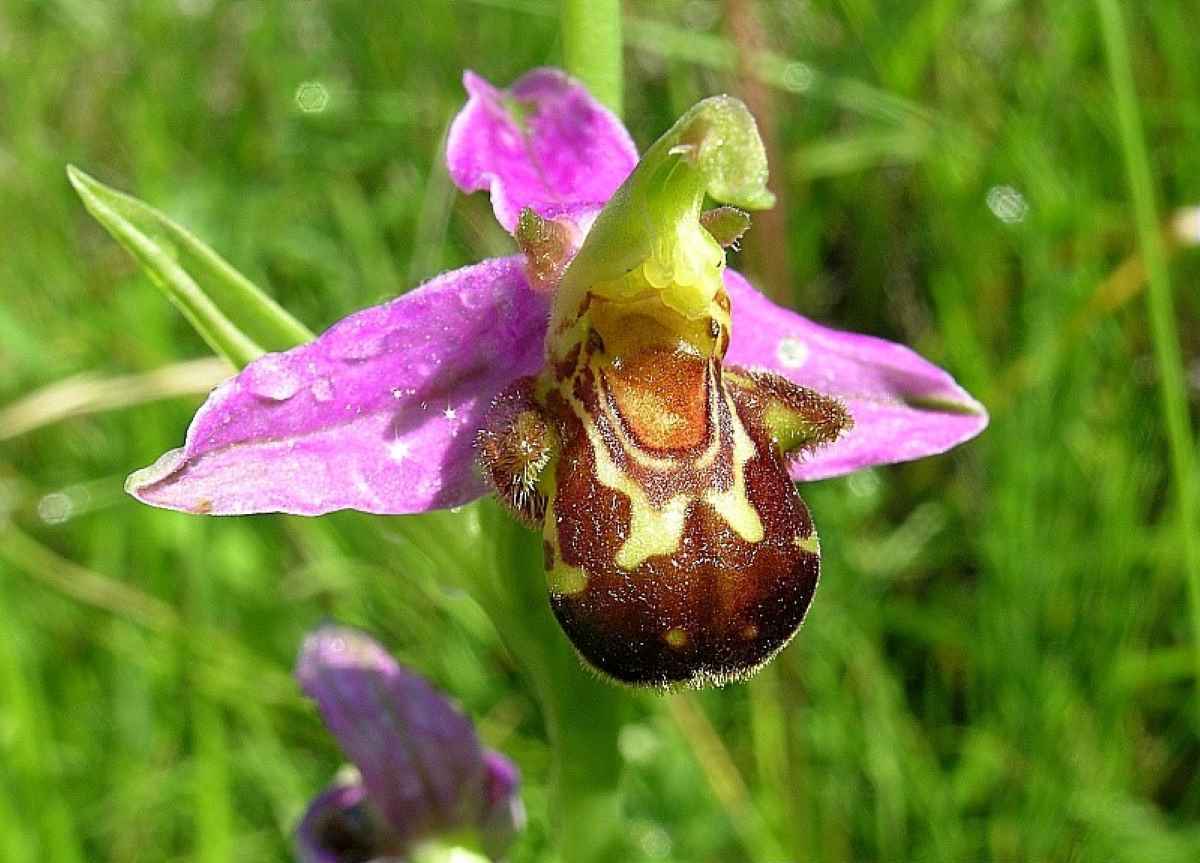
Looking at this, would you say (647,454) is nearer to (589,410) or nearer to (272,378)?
(589,410)

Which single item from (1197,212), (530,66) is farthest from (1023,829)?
(530,66)

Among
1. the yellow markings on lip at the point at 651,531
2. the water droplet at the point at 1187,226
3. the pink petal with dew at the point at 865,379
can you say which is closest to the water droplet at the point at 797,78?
the water droplet at the point at 1187,226

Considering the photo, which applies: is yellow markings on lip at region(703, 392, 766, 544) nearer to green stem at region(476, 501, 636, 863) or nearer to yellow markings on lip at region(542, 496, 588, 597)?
yellow markings on lip at region(542, 496, 588, 597)

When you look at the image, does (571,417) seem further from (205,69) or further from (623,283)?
(205,69)

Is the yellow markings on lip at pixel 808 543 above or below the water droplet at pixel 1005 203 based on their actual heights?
above

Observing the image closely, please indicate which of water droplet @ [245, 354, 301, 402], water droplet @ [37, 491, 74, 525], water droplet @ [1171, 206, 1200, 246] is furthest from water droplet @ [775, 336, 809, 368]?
water droplet @ [37, 491, 74, 525]

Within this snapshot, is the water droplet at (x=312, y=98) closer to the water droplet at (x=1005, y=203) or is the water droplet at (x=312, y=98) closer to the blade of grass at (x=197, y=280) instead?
Answer: the water droplet at (x=1005, y=203)
